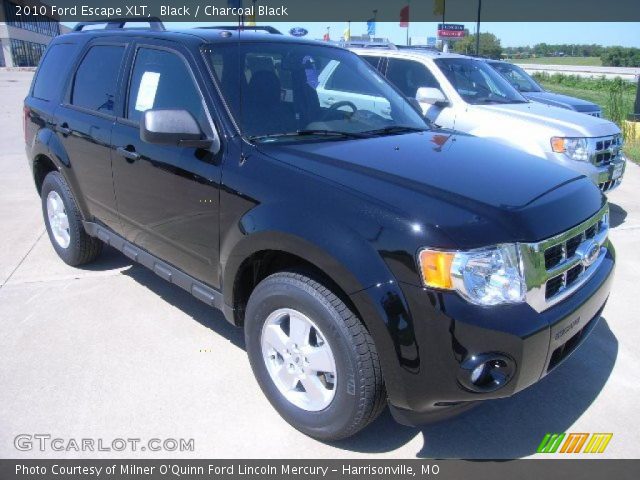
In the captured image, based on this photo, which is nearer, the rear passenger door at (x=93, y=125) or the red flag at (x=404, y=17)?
the rear passenger door at (x=93, y=125)

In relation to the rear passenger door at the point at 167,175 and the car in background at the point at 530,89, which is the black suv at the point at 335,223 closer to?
the rear passenger door at the point at 167,175

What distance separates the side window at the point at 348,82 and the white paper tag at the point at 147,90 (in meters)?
1.13

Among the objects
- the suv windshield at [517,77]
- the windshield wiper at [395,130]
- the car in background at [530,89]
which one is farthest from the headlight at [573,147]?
the suv windshield at [517,77]

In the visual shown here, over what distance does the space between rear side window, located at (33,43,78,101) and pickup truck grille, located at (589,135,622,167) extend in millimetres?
5162

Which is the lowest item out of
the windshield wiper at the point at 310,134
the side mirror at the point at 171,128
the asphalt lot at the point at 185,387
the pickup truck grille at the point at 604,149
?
the asphalt lot at the point at 185,387

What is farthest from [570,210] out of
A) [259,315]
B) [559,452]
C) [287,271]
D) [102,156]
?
[102,156]

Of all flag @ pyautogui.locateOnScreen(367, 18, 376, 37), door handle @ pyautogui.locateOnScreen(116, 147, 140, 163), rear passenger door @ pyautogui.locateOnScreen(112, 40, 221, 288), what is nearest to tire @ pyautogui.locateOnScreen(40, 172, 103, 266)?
Answer: rear passenger door @ pyautogui.locateOnScreen(112, 40, 221, 288)

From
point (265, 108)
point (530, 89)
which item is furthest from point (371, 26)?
point (265, 108)

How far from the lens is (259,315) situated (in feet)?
8.96

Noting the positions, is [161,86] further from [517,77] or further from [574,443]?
[517,77]

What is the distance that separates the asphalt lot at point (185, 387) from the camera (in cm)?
272

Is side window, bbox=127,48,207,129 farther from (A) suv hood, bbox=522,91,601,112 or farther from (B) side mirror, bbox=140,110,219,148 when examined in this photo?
(A) suv hood, bbox=522,91,601,112

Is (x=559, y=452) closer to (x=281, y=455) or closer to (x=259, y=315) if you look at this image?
(x=281, y=455)

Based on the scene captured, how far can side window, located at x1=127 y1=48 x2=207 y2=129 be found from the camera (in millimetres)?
3153
